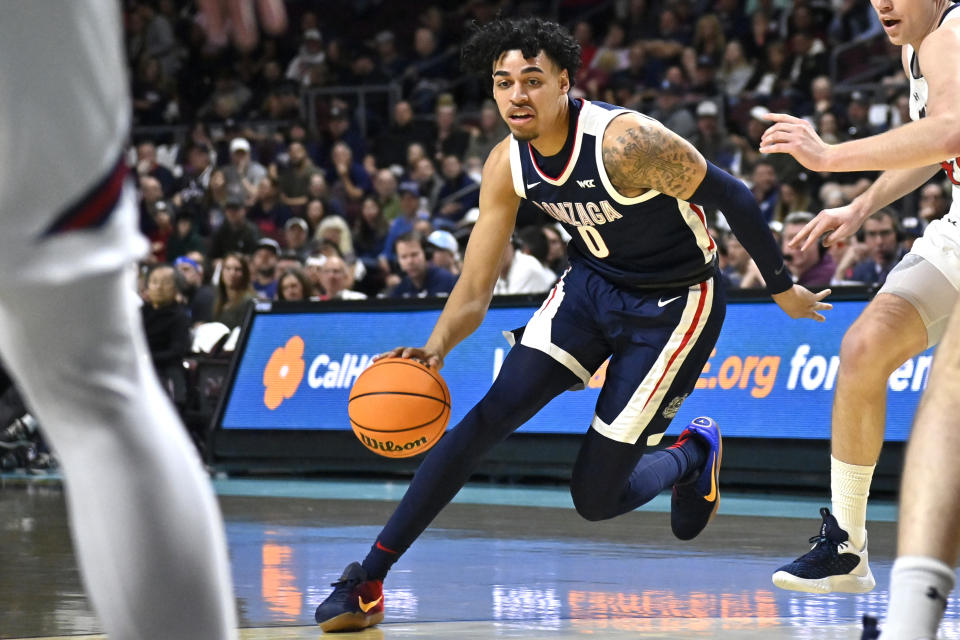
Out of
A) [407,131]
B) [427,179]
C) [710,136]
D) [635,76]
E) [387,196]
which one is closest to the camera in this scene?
[710,136]

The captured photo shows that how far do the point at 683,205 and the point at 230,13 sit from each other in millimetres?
3776

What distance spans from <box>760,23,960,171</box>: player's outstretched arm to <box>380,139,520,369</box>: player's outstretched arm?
139 centimetres

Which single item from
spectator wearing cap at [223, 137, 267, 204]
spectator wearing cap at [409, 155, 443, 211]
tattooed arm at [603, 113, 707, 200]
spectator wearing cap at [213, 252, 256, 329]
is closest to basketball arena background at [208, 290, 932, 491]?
spectator wearing cap at [213, 252, 256, 329]

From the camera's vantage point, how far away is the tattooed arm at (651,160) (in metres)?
4.86

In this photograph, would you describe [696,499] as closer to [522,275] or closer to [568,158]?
[568,158]

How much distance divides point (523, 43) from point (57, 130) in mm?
3728

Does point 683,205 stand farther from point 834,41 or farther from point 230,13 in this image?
point 834,41

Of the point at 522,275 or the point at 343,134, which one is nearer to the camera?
the point at 522,275

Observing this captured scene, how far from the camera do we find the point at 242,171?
58.9 ft

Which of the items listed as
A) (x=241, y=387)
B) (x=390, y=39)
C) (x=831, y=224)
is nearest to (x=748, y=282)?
(x=241, y=387)

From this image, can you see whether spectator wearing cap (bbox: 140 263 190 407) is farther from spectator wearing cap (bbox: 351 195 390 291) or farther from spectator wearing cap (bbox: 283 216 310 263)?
spectator wearing cap (bbox: 351 195 390 291)

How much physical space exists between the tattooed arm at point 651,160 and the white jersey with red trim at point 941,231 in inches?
29.8

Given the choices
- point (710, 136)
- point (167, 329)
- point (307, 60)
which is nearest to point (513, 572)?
point (167, 329)

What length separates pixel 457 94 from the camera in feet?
66.2
